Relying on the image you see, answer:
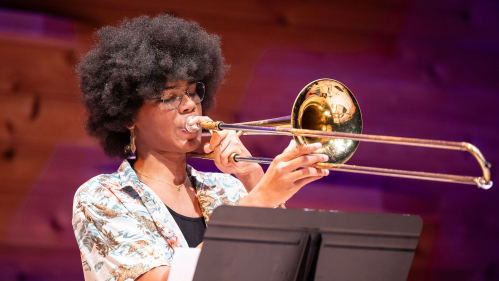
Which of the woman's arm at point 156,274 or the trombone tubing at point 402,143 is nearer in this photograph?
the trombone tubing at point 402,143

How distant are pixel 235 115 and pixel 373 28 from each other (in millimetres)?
1102

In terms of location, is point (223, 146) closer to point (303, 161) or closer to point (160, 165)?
point (160, 165)

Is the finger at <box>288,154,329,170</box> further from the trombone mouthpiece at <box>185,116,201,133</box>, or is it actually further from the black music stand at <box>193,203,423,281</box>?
the trombone mouthpiece at <box>185,116,201,133</box>

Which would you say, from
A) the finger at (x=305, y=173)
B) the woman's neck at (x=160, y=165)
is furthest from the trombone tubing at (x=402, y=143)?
the woman's neck at (x=160, y=165)

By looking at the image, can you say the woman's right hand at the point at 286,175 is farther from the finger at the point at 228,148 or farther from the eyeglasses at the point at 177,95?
the eyeglasses at the point at 177,95

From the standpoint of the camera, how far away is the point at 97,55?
6.51 feet

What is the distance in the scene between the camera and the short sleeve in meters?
1.54

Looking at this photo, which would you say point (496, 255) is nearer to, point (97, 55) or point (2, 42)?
point (97, 55)

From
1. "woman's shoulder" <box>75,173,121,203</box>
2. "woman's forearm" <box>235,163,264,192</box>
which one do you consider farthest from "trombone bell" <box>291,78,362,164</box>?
"woman's shoulder" <box>75,173,121,203</box>

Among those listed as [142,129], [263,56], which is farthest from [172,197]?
[263,56]

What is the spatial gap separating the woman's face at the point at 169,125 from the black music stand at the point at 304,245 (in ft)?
2.40

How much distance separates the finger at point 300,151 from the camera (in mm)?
1384

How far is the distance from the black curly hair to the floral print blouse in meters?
0.27

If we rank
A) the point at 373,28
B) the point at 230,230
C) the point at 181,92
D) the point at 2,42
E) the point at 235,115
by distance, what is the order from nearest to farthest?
the point at 230,230, the point at 181,92, the point at 2,42, the point at 235,115, the point at 373,28
